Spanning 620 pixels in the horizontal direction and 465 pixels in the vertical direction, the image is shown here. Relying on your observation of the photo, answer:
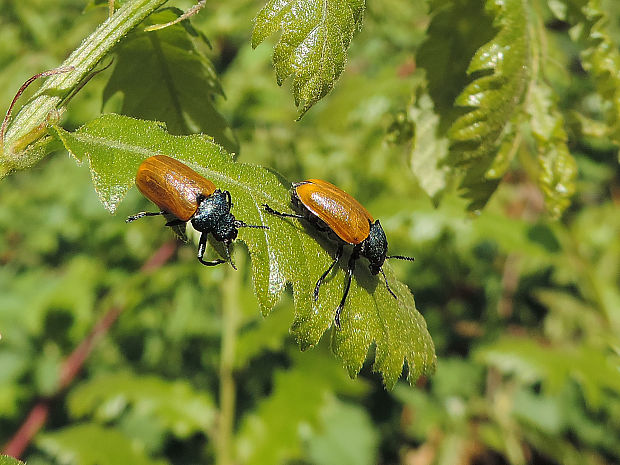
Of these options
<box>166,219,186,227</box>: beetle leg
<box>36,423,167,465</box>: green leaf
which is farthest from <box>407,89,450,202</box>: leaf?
<box>36,423,167,465</box>: green leaf

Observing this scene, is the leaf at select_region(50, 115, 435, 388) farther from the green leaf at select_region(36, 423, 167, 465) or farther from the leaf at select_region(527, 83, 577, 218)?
the green leaf at select_region(36, 423, 167, 465)

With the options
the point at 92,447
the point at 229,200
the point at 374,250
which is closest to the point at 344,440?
the point at 92,447

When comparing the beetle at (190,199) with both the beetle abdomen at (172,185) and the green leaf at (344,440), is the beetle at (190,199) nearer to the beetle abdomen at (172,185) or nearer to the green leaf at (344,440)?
the beetle abdomen at (172,185)

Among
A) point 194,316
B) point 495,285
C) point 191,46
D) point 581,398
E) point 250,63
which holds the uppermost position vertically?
point 191,46

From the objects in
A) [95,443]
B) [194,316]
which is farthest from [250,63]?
[95,443]

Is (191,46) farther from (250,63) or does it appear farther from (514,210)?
(514,210)
